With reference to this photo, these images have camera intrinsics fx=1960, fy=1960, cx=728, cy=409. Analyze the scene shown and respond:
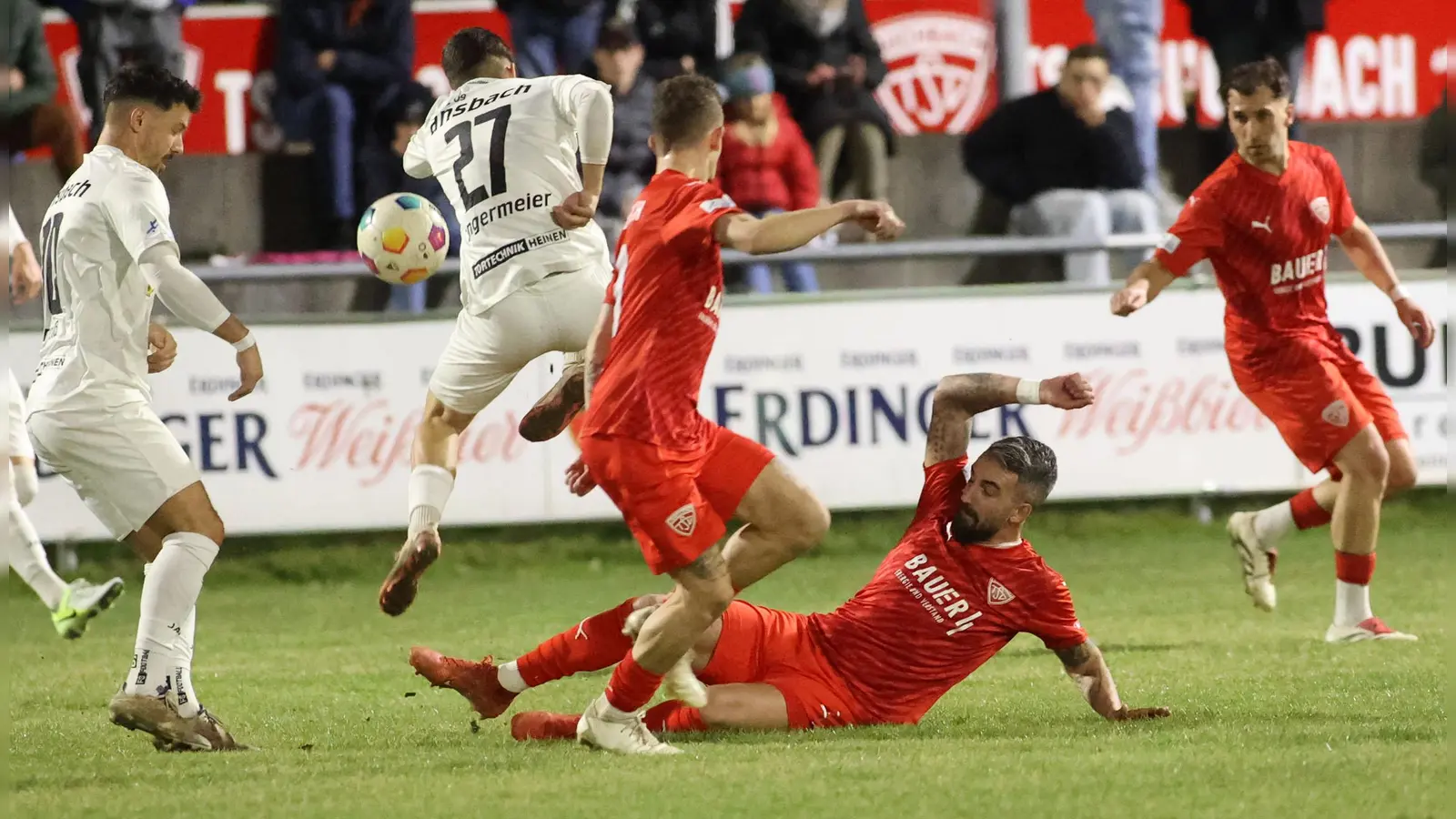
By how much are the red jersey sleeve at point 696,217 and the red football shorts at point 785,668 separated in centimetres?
128

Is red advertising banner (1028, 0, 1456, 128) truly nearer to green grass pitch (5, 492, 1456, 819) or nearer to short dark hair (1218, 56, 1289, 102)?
green grass pitch (5, 492, 1456, 819)

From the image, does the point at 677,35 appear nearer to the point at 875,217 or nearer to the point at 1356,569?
the point at 1356,569

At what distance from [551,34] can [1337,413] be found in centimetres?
649

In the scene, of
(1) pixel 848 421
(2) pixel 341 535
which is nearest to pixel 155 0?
(2) pixel 341 535

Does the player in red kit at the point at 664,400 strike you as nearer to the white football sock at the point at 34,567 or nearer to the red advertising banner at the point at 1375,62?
the white football sock at the point at 34,567

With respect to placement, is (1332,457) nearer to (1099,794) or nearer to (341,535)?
(1099,794)

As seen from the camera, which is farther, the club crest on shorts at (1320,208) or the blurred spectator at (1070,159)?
the blurred spectator at (1070,159)

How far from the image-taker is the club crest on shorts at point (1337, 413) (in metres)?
8.34

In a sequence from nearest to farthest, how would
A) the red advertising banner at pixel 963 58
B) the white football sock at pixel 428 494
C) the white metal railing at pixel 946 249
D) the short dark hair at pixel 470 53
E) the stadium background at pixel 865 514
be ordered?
the stadium background at pixel 865 514, the white football sock at pixel 428 494, the short dark hair at pixel 470 53, the white metal railing at pixel 946 249, the red advertising banner at pixel 963 58

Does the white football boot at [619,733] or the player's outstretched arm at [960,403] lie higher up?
the player's outstretched arm at [960,403]

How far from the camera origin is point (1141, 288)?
7840 millimetres

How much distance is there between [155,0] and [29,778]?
26.3 feet

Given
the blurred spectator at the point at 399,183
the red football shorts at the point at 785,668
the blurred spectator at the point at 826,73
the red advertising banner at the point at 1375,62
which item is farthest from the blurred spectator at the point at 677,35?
the red football shorts at the point at 785,668

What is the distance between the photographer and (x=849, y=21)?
13.1 m
